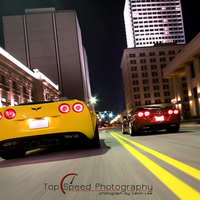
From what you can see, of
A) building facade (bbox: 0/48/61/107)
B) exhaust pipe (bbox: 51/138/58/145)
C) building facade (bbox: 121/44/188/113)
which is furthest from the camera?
building facade (bbox: 121/44/188/113)

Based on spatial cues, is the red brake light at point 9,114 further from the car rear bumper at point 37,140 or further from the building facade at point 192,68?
the building facade at point 192,68

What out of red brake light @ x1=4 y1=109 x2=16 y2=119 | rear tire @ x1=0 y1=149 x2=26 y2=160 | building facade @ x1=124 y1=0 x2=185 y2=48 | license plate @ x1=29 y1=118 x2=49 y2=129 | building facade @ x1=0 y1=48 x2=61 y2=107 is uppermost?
building facade @ x1=124 y1=0 x2=185 y2=48

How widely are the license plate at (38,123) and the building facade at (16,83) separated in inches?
932

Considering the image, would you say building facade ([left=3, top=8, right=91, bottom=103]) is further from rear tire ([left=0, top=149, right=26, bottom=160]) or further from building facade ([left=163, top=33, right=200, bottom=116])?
rear tire ([left=0, top=149, right=26, bottom=160])

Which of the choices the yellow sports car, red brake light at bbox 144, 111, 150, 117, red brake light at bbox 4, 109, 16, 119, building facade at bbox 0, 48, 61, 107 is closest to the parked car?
red brake light at bbox 144, 111, 150, 117

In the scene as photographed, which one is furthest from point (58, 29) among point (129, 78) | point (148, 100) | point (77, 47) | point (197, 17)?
point (197, 17)

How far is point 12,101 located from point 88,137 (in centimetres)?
2713

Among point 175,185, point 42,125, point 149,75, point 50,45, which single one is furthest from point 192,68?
point 50,45

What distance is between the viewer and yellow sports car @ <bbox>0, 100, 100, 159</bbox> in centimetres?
460

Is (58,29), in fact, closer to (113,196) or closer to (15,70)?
(15,70)

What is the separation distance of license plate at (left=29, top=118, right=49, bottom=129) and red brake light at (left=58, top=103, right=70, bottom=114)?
0.37m

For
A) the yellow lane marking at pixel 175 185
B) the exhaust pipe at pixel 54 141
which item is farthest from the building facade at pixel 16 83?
the yellow lane marking at pixel 175 185

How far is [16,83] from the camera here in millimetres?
32344

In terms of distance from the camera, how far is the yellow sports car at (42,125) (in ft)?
15.1
